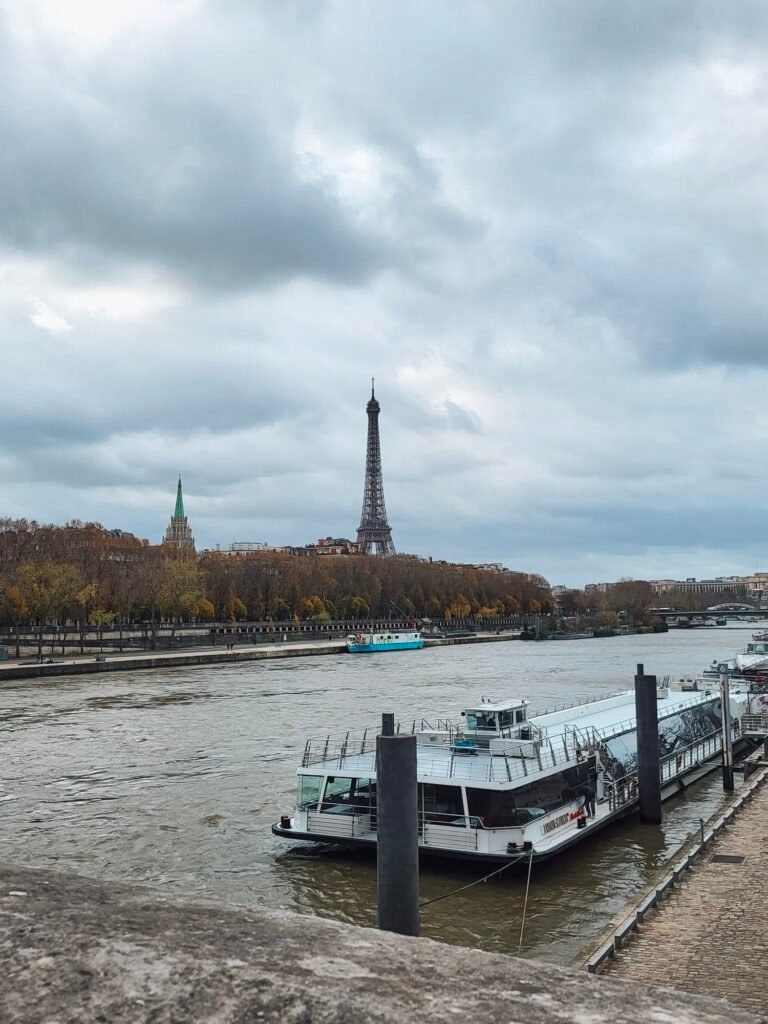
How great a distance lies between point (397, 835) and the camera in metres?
9.92

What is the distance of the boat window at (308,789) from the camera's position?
18703 mm

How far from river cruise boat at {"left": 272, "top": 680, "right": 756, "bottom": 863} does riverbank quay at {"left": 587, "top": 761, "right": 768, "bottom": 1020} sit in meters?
3.11

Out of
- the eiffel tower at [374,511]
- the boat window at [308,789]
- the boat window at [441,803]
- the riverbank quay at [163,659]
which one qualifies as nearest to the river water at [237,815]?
the boat window at [441,803]

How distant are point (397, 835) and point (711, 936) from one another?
4.58 meters

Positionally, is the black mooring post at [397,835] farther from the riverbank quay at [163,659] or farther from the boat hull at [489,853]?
A: the riverbank quay at [163,659]

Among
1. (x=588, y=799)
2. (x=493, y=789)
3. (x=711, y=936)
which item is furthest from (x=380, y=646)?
(x=711, y=936)

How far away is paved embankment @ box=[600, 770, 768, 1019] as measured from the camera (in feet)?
33.2

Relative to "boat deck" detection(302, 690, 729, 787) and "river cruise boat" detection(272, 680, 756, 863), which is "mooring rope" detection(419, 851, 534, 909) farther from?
"boat deck" detection(302, 690, 729, 787)

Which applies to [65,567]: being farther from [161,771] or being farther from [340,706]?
[161,771]

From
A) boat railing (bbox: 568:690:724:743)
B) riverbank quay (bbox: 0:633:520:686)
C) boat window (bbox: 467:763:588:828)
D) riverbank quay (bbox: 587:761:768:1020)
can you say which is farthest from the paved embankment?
riverbank quay (bbox: 0:633:520:686)

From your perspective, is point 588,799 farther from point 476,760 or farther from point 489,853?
point 489,853

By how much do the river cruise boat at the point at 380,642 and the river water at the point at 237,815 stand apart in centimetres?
4274

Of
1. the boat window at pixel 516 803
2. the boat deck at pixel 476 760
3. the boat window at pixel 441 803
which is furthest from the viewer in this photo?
the boat deck at pixel 476 760

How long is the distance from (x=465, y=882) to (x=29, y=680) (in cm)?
4679
